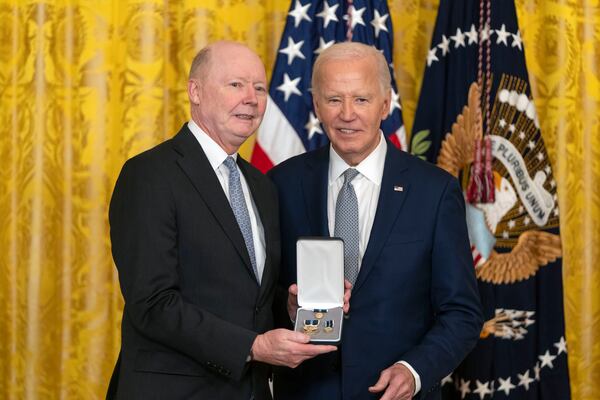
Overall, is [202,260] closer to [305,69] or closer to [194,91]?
[194,91]

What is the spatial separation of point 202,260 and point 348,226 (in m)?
0.53

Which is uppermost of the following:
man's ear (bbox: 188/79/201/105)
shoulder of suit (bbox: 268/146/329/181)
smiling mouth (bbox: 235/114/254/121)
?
man's ear (bbox: 188/79/201/105)

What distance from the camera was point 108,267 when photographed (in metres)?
3.89

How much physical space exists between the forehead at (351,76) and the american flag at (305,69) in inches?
45.7

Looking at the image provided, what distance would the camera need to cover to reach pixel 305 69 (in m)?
3.74

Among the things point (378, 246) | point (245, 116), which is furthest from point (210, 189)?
point (378, 246)

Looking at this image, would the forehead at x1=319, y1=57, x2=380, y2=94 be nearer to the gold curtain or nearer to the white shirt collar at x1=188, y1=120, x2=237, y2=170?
the white shirt collar at x1=188, y1=120, x2=237, y2=170

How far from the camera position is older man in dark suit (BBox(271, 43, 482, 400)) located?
2.41 metres

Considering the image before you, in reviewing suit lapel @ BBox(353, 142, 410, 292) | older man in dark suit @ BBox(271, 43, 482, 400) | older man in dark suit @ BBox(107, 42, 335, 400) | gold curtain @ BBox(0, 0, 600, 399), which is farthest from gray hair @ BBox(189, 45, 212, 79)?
gold curtain @ BBox(0, 0, 600, 399)

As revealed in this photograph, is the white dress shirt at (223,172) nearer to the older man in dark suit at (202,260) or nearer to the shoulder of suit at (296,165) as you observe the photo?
the older man in dark suit at (202,260)

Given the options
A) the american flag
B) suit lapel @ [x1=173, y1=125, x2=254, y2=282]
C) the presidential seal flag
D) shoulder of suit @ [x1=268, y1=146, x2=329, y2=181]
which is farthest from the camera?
the american flag

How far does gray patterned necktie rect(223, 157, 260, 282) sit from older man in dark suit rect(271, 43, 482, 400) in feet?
0.62

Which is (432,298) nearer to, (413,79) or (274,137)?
(274,137)

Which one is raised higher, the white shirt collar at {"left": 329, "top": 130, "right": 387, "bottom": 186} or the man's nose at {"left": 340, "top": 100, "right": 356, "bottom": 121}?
the man's nose at {"left": 340, "top": 100, "right": 356, "bottom": 121}
